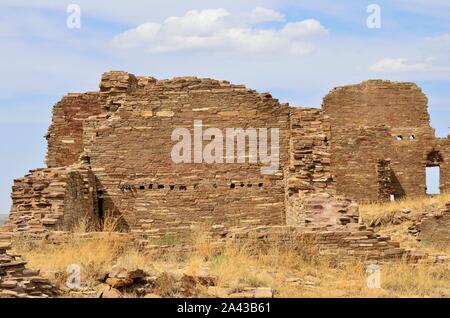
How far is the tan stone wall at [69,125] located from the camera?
68.2 ft

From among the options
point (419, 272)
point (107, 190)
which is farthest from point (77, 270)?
point (107, 190)

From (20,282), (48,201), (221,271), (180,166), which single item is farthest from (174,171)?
(20,282)

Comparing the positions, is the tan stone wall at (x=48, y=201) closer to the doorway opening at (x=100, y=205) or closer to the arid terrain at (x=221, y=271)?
the doorway opening at (x=100, y=205)

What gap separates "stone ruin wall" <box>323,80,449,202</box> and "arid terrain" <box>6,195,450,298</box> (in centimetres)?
1442

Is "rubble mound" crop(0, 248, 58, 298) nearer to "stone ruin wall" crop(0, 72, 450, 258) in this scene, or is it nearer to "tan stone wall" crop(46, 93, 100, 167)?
"stone ruin wall" crop(0, 72, 450, 258)

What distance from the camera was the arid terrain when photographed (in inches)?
351

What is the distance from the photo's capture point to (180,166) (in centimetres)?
1661

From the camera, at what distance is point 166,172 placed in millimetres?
16625

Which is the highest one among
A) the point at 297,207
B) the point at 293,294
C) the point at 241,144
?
the point at 241,144

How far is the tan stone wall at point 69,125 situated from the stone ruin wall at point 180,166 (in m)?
4.04

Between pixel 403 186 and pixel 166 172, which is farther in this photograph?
pixel 403 186
